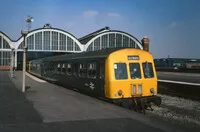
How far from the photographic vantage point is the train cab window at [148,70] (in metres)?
14.6

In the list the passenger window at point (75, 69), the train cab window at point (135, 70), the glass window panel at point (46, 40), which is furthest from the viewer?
the glass window panel at point (46, 40)

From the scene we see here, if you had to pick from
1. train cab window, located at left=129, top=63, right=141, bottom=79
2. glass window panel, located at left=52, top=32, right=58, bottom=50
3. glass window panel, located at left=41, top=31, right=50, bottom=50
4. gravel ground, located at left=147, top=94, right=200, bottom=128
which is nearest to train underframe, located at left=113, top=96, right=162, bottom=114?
gravel ground, located at left=147, top=94, right=200, bottom=128

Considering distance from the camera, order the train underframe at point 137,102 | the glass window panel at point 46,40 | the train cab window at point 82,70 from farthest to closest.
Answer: the glass window panel at point 46,40, the train cab window at point 82,70, the train underframe at point 137,102

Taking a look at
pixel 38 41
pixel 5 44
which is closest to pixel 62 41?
pixel 38 41

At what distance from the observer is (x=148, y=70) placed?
14.7 m

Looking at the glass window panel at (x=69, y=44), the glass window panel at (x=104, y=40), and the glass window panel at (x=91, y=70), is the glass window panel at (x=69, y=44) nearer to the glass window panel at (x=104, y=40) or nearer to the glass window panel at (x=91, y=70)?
the glass window panel at (x=104, y=40)

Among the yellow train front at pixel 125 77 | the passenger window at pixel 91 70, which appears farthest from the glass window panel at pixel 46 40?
the yellow train front at pixel 125 77

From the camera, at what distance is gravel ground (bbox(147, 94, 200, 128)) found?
39.7ft

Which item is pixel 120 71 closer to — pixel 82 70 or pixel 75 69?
pixel 82 70

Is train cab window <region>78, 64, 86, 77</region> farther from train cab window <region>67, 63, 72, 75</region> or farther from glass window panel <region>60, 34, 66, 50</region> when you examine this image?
glass window panel <region>60, 34, 66, 50</region>

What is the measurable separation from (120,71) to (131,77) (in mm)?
576

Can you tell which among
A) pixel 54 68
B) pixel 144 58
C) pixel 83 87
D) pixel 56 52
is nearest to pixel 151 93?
pixel 144 58

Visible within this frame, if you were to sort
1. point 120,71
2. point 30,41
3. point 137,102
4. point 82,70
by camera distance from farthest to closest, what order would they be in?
point 30,41
point 82,70
point 120,71
point 137,102

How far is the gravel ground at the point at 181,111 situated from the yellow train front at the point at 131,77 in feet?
2.57
